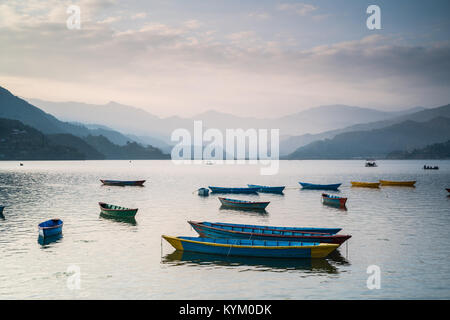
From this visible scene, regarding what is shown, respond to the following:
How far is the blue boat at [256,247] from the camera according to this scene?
33.2m

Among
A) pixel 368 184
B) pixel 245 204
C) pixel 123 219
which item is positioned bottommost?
pixel 123 219

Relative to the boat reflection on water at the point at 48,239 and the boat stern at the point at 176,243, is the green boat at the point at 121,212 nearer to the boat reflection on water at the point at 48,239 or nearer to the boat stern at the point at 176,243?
the boat reflection on water at the point at 48,239

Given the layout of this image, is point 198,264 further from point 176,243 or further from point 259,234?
point 259,234

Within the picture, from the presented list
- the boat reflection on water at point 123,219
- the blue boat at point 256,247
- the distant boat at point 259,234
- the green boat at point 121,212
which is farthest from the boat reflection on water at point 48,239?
the distant boat at point 259,234

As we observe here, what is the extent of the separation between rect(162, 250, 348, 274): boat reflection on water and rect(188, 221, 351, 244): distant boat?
1951 millimetres

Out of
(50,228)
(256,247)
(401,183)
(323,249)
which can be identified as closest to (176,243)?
(256,247)

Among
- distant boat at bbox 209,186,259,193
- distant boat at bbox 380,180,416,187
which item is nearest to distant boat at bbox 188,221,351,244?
distant boat at bbox 209,186,259,193

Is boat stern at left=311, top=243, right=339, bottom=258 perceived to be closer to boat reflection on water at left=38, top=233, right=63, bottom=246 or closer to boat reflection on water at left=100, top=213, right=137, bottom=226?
boat reflection on water at left=38, top=233, right=63, bottom=246

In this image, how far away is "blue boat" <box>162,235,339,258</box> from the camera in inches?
1305

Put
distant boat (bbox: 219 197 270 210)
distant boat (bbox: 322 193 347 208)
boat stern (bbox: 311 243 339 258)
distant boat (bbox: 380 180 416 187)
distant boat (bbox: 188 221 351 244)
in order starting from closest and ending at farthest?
boat stern (bbox: 311 243 339 258)
distant boat (bbox: 188 221 351 244)
distant boat (bbox: 219 197 270 210)
distant boat (bbox: 322 193 347 208)
distant boat (bbox: 380 180 416 187)

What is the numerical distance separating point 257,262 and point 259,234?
4.72 m

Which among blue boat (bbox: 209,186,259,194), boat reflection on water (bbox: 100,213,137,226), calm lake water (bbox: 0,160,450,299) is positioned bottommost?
calm lake water (bbox: 0,160,450,299)

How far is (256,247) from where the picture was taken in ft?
110
